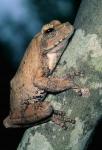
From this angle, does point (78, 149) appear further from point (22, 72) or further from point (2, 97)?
point (2, 97)

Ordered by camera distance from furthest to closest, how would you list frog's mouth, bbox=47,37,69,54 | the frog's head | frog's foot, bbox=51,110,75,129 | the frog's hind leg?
the frog's head → frog's mouth, bbox=47,37,69,54 → the frog's hind leg → frog's foot, bbox=51,110,75,129

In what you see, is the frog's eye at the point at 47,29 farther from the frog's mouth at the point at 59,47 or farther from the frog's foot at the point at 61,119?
the frog's foot at the point at 61,119

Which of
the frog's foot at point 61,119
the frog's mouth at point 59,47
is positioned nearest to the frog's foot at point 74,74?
the frog's foot at point 61,119

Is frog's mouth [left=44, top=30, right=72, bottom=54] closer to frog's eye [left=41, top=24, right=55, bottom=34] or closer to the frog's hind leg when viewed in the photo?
frog's eye [left=41, top=24, right=55, bottom=34]

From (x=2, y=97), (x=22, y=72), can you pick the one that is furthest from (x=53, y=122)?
(x=2, y=97)

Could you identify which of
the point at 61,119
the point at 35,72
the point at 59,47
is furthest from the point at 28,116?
the point at 61,119

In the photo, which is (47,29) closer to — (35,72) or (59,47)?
(59,47)

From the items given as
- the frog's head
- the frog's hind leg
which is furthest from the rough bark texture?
the frog's head
